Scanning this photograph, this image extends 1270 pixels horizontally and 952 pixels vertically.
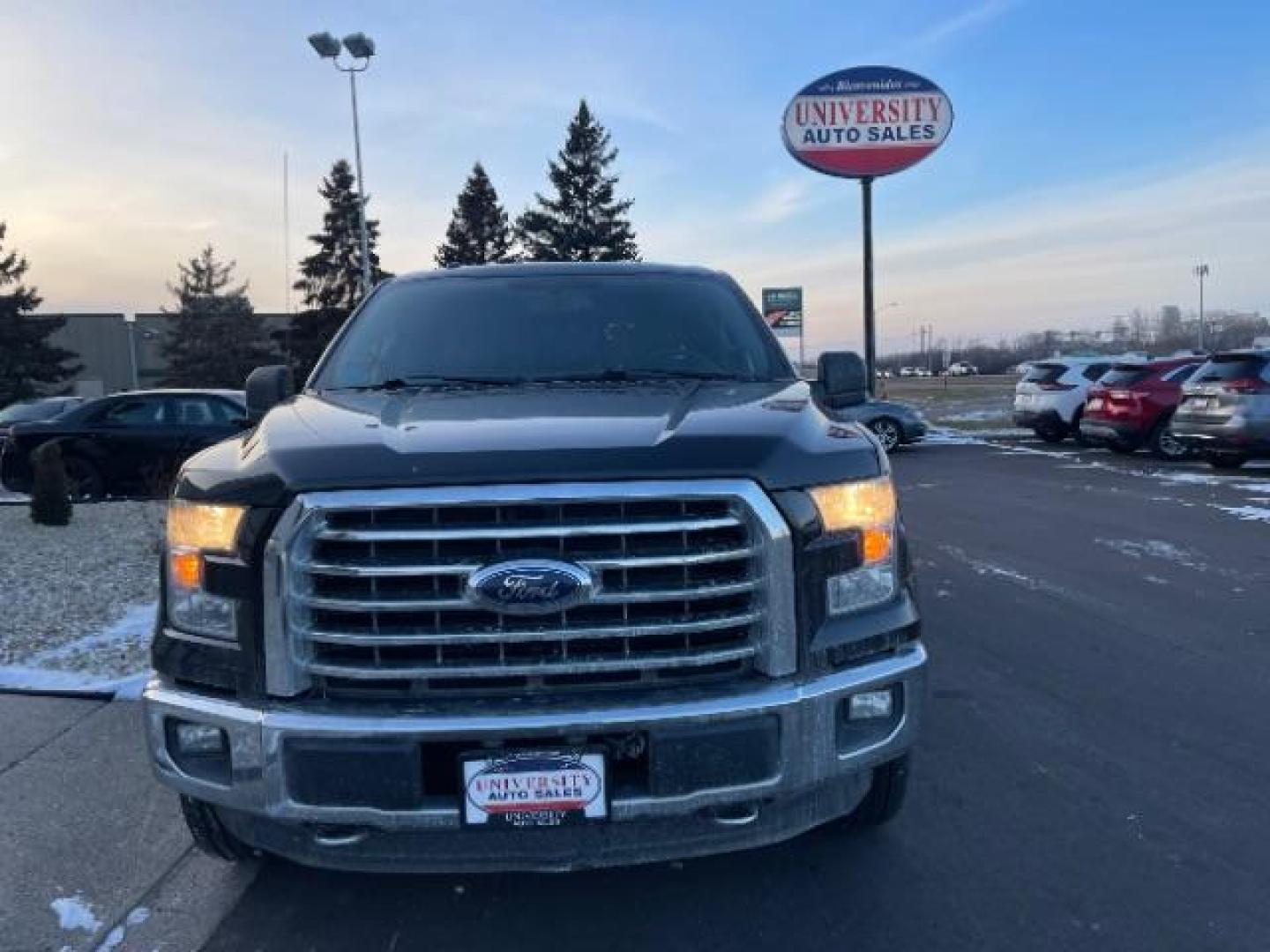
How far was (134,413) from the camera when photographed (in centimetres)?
1271

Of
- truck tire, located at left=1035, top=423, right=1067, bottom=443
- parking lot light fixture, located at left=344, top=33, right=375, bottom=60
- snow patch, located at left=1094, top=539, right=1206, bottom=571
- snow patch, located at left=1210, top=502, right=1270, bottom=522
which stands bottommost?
snow patch, located at left=1210, top=502, right=1270, bottom=522

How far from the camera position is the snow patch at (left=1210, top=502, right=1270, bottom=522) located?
32.2ft

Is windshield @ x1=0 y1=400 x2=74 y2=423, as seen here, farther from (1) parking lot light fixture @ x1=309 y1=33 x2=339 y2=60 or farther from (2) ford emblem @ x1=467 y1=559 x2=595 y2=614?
(2) ford emblem @ x1=467 y1=559 x2=595 y2=614

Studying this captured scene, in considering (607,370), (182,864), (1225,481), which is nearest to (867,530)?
(607,370)

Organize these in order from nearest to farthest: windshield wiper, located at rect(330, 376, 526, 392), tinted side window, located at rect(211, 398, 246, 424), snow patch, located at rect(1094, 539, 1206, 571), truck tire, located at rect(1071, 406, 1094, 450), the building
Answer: windshield wiper, located at rect(330, 376, 526, 392), snow patch, located at rect(1094, 539, 1206, 571), tinted side window, located at rect(211, 398, 246, 424), truck tire, located at rect(1071, 406, 1094, 450), the building

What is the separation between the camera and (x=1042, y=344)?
378 feet

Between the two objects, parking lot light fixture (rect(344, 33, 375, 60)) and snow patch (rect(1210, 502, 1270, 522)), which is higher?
parking lot light fixture (rect(344, 33, 375, 60))

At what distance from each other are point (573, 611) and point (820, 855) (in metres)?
1.33

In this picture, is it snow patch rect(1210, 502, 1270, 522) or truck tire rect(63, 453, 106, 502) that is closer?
snow patch rect(1210, 502, 1270, 522)

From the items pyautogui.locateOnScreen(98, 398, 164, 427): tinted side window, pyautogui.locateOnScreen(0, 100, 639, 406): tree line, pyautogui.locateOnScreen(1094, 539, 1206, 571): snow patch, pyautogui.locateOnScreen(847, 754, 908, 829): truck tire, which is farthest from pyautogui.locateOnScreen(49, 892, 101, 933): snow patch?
pyautogui.locateOnScreen(0, 100, 639, 406): tree line

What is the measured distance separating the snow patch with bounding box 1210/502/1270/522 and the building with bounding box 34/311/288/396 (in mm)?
60834

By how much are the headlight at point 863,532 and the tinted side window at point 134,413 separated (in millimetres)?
11973

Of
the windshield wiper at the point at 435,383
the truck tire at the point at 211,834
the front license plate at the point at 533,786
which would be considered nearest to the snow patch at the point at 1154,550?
the windshield wiper at the point at 435,383

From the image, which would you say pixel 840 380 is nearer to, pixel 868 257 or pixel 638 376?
pixel 638 376
